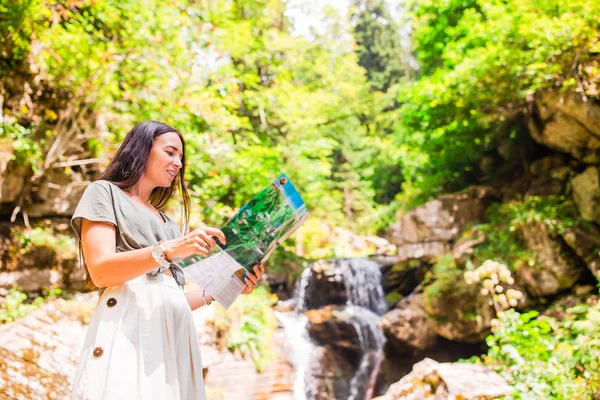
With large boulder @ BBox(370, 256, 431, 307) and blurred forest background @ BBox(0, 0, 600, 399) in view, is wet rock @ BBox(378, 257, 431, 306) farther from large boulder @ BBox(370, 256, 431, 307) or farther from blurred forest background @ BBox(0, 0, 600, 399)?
blurred forest background @ BBox(0, 0, 600, 399)

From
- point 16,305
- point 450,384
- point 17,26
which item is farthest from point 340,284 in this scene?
point 17,26

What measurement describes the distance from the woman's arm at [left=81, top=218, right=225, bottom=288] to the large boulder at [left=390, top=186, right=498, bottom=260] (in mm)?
9607

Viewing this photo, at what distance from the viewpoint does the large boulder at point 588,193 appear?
6562 mm

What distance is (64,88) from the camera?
651cm

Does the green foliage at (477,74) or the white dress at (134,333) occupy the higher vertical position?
the green foliage at (477,74)

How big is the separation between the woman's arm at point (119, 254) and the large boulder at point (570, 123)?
7.40 m

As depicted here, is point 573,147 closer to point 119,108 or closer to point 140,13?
point 140,13

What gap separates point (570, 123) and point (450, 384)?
5.65 m

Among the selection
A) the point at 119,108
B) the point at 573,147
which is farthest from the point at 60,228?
the point at 573,147

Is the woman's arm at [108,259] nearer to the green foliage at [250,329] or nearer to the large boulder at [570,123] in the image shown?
the green foliage at [250,329]

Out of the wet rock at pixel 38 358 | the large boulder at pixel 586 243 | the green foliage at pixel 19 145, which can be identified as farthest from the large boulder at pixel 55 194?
the large boulder at pixel 586 243

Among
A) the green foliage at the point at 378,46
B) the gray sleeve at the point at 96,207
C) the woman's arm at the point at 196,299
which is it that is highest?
the green foliage at the point at 378,46

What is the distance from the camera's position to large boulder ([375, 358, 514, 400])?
141 inches

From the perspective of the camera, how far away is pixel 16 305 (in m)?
5.54
